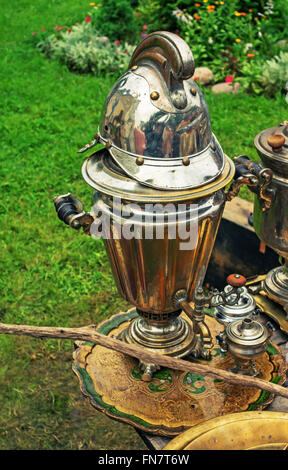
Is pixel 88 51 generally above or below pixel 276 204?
below

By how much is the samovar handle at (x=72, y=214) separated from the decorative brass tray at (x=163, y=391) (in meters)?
0.68

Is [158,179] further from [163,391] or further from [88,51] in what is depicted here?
[88,51]

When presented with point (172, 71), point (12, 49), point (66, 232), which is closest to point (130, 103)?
point (172, 71)

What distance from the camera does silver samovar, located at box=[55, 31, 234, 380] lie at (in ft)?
6.40

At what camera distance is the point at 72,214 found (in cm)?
211

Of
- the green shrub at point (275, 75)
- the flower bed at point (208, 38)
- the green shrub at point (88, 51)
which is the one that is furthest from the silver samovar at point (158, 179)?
the green shrub at point (88, 51)

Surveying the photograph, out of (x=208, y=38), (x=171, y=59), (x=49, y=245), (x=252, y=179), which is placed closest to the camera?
(x=171, y=59)

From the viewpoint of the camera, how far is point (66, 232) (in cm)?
437

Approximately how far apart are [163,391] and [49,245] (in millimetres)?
2171

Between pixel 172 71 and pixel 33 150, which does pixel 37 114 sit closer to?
pixel 33 150

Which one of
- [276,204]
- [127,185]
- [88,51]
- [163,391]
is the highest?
[127,185]

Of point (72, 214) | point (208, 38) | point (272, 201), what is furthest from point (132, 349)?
point (208, 38)

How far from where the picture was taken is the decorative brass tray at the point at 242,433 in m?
1.76

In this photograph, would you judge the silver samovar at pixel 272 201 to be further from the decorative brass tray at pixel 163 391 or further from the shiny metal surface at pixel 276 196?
the decorative brass tray at pixel 163 391
